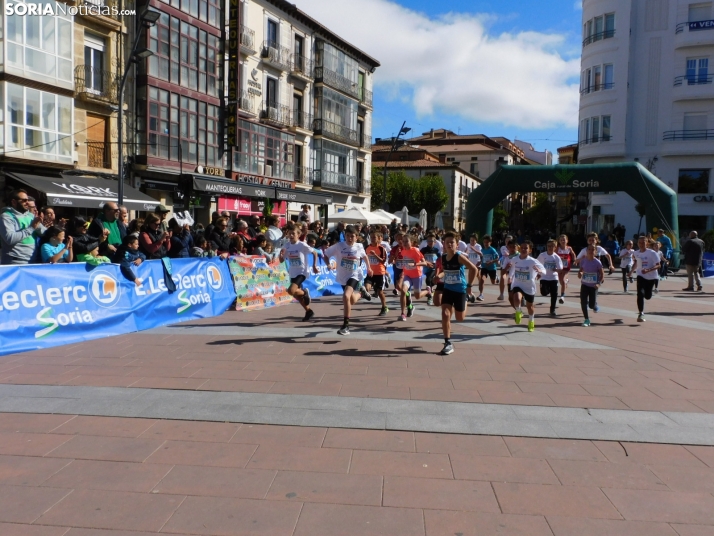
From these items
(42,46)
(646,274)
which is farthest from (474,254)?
(42,46)

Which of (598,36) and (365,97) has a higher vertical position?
(598,36)

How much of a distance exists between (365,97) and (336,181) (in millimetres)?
8433

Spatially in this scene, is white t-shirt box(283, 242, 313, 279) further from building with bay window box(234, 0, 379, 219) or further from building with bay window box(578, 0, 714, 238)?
building with bay window box(578, 0, 714, 238)

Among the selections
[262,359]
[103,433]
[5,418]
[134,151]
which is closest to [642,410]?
[262,359]

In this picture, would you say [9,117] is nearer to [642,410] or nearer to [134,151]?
[134,151]

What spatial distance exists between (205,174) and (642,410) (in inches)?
990

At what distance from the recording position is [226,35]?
96.4 feet

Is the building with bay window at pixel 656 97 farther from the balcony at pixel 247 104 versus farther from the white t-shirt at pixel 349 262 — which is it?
the white t-shirt at pixel 349 262

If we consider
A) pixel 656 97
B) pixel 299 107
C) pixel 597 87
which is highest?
pixel 597 87

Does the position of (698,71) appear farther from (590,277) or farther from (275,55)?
(590,277)

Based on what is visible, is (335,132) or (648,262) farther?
(335,132)

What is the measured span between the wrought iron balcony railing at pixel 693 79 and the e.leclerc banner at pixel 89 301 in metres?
38.2

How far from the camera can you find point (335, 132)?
40.1 metres

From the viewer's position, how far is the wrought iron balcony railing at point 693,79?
38219 mm
